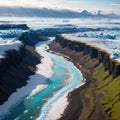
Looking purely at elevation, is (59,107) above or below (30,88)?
above

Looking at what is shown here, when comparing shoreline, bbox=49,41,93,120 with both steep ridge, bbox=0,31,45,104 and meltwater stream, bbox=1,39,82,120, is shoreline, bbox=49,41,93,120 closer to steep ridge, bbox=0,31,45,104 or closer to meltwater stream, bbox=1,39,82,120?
meltwater stream, bbox=1,39,82,120

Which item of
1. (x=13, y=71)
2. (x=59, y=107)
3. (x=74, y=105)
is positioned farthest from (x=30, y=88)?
(x=74, y=105)

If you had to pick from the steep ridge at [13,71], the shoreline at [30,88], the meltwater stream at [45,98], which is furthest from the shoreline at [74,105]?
the steep ridge at [13,71]

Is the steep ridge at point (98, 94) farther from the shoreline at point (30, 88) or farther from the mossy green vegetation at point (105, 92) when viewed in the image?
the shoreline at point (30, 88)

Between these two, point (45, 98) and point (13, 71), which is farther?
point (13, 71)

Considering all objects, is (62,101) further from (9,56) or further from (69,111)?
(9,56)

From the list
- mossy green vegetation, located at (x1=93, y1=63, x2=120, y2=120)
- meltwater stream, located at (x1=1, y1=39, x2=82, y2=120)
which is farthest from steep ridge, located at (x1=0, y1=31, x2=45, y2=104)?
mossy green vegetation, located at (x1=93, y1=63, x2=120, y2=120)

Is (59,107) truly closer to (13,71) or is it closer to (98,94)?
(98,94)

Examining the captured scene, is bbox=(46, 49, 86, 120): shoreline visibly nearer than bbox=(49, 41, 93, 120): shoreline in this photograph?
No

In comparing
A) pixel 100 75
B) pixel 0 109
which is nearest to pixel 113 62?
pixel 100 75
